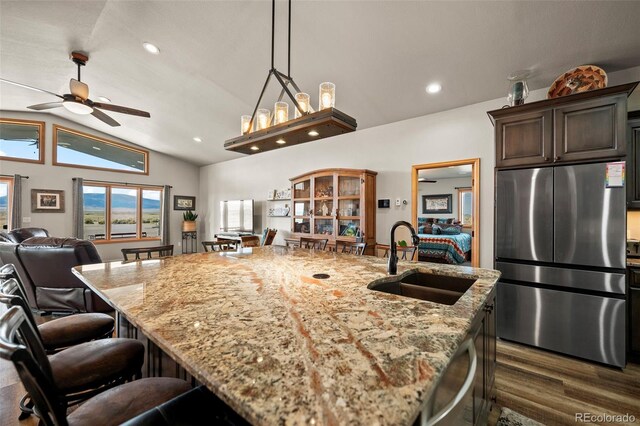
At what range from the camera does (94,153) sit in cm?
686

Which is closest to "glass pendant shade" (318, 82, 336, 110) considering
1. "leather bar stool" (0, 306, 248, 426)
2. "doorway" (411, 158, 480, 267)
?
"leather bar stool" (0, 306, 248, 426)

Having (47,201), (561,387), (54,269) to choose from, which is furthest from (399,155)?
(47,201)

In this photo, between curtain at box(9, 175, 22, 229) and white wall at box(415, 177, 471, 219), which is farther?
white wall at box(415, 177, 471, 219)

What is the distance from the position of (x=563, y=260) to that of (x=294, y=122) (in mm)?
2729

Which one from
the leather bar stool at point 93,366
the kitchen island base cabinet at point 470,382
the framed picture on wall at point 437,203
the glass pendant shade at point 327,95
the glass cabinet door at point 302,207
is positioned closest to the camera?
the kitchen island base cabinet at point 470,382

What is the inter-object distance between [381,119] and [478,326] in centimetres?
360

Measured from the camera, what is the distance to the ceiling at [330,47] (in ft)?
7.54

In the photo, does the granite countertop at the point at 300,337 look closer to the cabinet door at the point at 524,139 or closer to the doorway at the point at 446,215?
the cabinet door at the point at 524,139

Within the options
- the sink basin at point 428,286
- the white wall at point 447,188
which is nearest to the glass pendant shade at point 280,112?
the sink basin at point 428,286

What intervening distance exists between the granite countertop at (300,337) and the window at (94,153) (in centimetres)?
675

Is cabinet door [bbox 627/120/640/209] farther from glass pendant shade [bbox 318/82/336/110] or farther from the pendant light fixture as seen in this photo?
glass pendant shade [bbox 318/82/336/110]

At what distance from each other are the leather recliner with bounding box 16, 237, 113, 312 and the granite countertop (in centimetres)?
146

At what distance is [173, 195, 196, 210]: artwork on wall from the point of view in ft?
26.3

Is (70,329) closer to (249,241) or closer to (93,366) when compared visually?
(93,366)
